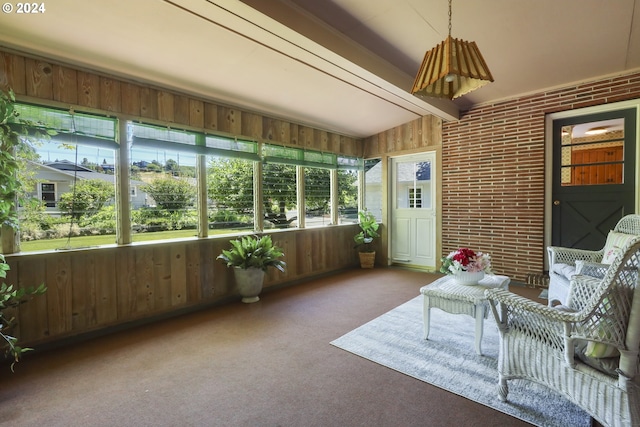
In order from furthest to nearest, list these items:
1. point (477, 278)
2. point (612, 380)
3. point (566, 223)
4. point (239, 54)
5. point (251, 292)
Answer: point (566, 223), point (251, 292), point (239, 54), point (477, 278), point (612, 380)

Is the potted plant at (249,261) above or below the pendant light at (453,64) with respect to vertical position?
below

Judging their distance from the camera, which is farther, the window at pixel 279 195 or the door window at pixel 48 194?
the window at pixel 279 195

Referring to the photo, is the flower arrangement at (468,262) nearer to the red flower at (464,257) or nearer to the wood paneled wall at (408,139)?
the red flower at (464,257)

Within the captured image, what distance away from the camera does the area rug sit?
175cm

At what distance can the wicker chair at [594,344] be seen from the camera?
136 cm

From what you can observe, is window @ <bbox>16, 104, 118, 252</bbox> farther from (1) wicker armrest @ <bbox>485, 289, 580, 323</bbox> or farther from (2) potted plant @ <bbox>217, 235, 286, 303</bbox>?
(1) wicker armrest @ <bbox>485, 289, 580, 323</bbox>

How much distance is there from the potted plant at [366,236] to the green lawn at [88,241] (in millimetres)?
2998

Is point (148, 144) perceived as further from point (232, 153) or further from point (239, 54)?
point (239, 54)

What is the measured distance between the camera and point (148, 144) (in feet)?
10.5

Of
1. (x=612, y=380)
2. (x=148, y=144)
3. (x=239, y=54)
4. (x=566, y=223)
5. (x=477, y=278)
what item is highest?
(x=239, y=54)

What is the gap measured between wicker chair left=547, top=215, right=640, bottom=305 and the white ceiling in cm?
179

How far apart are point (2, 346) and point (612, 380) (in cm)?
401

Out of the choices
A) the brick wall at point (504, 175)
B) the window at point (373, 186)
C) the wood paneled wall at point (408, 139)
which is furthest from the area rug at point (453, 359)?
the wood paneled wall at point (408, 139)

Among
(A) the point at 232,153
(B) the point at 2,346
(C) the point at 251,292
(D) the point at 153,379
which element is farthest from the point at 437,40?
(B) the point at 2,346
